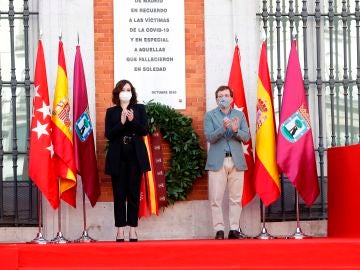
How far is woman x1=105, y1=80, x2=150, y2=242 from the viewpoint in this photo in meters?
9.92

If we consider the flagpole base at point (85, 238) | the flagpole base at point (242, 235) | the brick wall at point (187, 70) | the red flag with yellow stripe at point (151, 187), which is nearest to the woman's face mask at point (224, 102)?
the brick wall at point (187, 70)

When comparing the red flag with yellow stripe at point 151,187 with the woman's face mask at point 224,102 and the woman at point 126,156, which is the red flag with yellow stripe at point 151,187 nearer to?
the woman at point 126,156

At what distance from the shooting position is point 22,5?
1098 centimetres

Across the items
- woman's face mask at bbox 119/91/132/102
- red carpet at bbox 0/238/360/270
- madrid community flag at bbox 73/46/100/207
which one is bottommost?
red carpet at bbox 0/238/360/270

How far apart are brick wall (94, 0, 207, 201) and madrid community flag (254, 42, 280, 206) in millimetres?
652

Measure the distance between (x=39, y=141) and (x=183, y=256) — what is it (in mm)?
2072

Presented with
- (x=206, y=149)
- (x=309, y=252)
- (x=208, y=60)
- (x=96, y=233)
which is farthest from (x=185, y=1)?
(x=309, y=252)

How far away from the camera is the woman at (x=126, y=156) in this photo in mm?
9922

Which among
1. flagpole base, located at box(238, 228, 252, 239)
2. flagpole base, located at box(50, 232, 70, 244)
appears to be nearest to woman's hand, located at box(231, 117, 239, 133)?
flagpole base, located at box(238, 228, 252, 239)

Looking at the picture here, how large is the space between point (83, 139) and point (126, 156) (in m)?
0.64

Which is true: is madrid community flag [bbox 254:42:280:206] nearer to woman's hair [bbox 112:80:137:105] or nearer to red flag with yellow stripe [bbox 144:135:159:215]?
red flag with yellow stripe [bbox 144:135:159:215]

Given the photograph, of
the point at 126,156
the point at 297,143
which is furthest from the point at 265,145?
the point at 126,156

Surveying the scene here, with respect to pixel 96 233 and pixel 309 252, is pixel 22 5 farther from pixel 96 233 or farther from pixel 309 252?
pixel 309 252

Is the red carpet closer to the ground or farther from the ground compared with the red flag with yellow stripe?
closer to the ground
